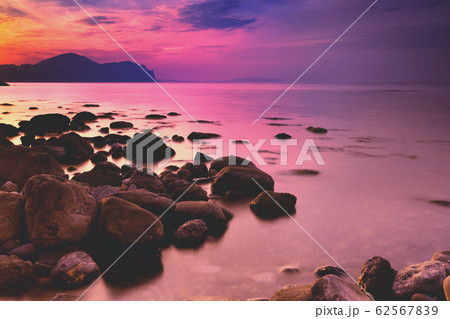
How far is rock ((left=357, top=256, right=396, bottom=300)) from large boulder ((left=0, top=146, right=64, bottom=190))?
4.20m

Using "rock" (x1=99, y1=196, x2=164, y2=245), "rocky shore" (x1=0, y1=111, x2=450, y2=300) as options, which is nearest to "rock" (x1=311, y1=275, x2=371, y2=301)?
"rocky shore" (x1=0, y1=111, x2=450, y2=300)

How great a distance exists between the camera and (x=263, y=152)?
941 cm

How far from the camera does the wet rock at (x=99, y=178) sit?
5.11m

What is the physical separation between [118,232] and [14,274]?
0.96m

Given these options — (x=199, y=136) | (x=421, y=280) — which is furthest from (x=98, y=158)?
(x=421, y=280)

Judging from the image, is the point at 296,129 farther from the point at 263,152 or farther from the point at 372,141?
the point at 263,152

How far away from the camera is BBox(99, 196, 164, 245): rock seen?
12.0 feet

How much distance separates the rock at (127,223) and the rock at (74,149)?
420cm

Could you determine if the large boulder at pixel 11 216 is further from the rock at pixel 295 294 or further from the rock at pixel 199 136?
the rock at pixel 199 136

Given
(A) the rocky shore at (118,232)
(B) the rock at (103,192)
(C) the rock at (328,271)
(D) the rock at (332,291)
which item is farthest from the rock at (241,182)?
(D) the rock at (332,291)

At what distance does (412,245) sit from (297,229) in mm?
1258

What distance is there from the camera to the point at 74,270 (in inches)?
122

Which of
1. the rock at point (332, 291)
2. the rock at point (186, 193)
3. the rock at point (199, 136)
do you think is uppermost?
→ the rock at point (199, 136)

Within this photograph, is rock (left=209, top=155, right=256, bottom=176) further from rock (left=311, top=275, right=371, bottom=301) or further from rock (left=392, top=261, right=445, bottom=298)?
rock (left=311, top=275, right=371, bottom=301)
